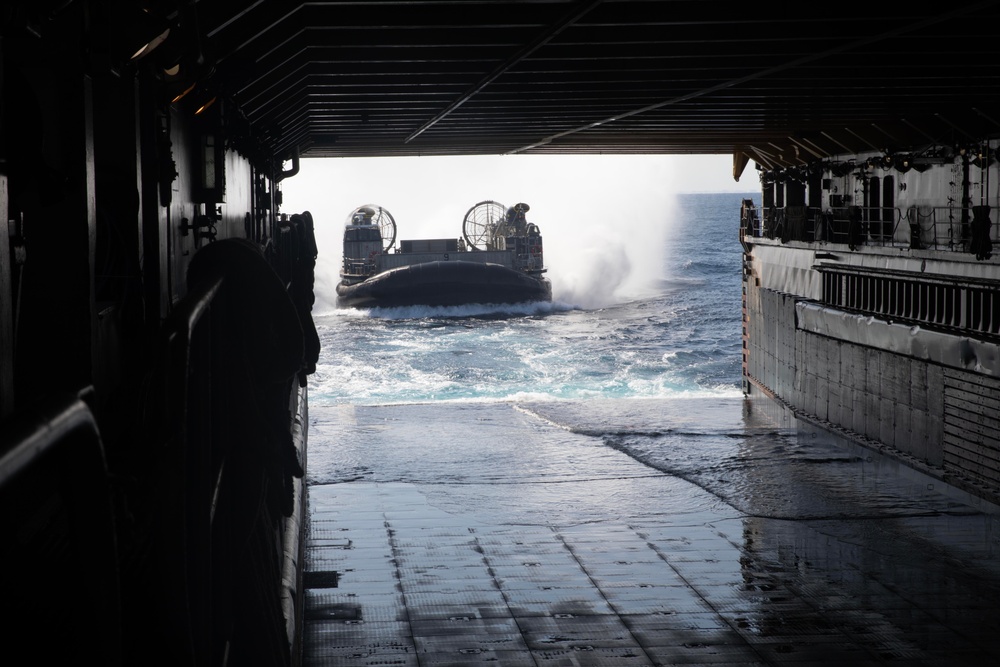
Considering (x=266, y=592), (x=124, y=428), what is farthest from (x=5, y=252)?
(x=266, y=592)

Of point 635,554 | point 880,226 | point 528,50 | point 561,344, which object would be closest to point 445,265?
point 561,344

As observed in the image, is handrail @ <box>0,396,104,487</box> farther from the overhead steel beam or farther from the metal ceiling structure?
the overhead steel beam

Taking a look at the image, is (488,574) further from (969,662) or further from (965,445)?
(965,445)

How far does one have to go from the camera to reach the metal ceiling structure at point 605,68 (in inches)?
312

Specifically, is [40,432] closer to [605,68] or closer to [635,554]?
[635,554]

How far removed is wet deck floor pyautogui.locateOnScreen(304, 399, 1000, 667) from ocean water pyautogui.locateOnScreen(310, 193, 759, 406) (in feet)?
21.7

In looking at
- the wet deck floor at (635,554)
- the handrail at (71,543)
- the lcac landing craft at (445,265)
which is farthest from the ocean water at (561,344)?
the handrail at (71,543)

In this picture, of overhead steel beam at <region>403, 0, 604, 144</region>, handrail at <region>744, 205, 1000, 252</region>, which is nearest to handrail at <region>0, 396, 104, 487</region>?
overhead steel beam at <region>403, 0, 604, 144</region>

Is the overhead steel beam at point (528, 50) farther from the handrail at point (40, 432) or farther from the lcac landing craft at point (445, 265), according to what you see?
the lcac landing craft at point (445, 265)

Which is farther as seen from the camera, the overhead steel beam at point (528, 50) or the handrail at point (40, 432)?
the overhead steel beam at point (528, 50)

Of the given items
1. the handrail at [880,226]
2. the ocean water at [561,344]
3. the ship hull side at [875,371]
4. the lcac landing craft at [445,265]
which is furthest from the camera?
the lcac landing craft at [445,265]

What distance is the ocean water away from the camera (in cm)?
3322

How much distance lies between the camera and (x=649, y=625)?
26.4 feet

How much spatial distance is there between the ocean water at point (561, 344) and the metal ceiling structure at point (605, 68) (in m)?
7.27
